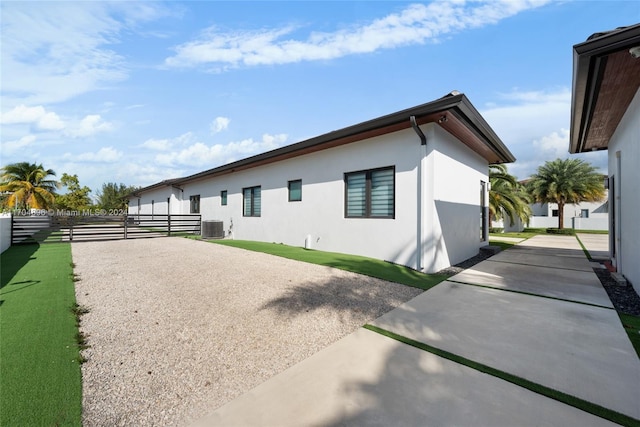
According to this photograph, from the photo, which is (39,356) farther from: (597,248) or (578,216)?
(578,216)

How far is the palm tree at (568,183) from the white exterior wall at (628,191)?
19.0m

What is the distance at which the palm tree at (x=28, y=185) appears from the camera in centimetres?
2388

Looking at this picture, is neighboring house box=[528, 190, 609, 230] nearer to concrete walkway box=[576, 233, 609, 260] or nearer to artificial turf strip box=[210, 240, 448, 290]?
concrete walkway box=[576, 233, 609, 260]

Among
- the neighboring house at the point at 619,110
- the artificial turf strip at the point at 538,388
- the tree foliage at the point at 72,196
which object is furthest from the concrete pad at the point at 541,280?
the tree foliage at the point at 72,196

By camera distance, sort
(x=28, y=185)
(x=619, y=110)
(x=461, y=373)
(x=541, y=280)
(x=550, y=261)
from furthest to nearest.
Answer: (x=28, y=185)
(x=550, y=261)
(x=541, y=280)
(x=619, y=110)
(x=461, y=373)

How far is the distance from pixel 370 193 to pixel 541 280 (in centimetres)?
455

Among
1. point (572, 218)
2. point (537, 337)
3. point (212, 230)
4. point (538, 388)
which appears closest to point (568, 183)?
point (572, 218)

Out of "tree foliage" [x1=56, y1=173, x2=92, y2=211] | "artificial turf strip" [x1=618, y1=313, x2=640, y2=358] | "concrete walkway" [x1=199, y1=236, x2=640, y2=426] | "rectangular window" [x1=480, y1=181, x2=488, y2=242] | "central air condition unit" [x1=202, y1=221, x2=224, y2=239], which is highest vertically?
"tree foliage" [x1=56, y1=173, x2=92, y2=211]

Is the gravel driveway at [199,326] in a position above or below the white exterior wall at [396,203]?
below

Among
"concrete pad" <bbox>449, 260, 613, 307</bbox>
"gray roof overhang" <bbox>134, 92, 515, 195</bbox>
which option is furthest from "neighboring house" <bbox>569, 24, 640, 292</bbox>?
"gray roof overhang" <bbox>134, 92, 515, 195</bbox>

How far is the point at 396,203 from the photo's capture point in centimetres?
759

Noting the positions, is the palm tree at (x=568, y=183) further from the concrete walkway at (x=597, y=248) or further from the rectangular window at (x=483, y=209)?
the rectangular window at (x=483, y=209)

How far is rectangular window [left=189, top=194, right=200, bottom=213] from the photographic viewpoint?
60.8ft

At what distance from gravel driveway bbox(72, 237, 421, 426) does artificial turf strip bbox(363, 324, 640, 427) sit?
3.29 ft
